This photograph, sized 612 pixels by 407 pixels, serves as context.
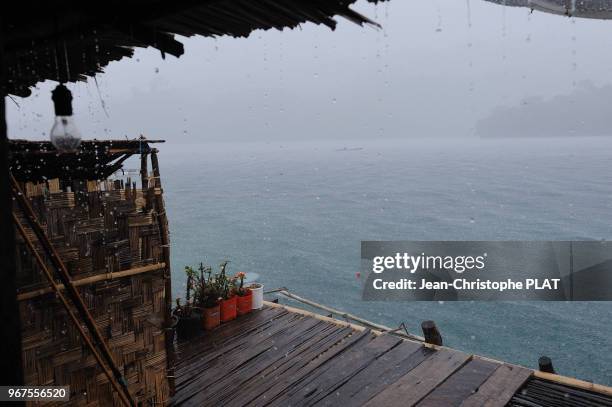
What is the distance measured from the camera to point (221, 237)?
230 ft

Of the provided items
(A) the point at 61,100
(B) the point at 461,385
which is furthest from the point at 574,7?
(A) the point at 61,100

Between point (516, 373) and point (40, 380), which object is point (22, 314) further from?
point (516, 373)

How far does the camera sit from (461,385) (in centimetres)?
523

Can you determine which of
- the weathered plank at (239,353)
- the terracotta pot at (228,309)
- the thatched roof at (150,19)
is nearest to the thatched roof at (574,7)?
the thatched roof at (150,19)

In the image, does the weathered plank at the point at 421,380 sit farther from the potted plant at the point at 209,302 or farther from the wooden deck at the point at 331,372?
the potted plant at the point at 209,302

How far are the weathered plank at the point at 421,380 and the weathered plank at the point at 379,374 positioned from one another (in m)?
0.09

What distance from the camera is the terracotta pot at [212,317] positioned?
7078mm

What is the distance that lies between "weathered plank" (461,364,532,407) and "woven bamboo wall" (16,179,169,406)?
3.54 m

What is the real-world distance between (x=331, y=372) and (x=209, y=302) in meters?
2.54

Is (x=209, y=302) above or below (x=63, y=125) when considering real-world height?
below

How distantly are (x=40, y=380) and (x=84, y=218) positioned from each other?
1.44 metres

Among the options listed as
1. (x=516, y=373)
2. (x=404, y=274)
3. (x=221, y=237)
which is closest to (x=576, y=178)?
(x=404, y=274)

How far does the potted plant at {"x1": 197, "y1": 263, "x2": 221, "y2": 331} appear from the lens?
7090 millimetres

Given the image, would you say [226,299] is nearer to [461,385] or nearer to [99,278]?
[99,278]
